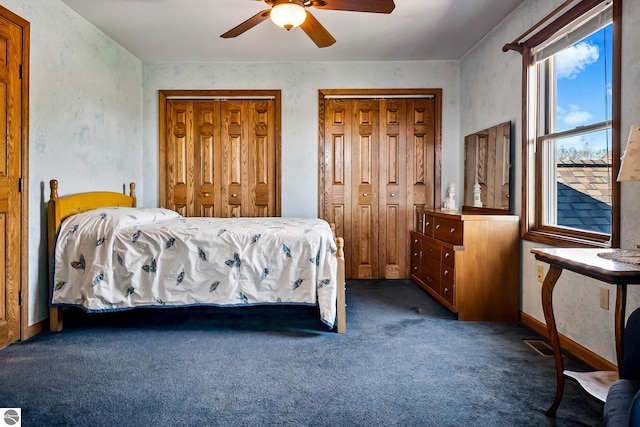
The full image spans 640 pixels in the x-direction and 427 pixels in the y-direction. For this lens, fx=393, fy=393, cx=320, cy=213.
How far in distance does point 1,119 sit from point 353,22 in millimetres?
2809

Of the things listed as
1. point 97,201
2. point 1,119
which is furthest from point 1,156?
point 97,201

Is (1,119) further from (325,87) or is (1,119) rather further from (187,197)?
Answer: (325,87)

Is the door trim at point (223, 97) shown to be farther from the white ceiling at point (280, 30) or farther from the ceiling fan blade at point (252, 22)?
the ceiling fan blade at point (252, 22)

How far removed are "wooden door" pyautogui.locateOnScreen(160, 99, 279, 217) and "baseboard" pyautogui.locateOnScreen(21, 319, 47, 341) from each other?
6.63 feet

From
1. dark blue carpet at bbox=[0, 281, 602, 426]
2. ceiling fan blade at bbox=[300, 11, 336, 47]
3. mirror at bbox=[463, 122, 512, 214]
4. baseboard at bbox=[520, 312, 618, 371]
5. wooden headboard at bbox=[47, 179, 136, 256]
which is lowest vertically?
dark blue carpet at bbox=[0, 281, 602, 426]

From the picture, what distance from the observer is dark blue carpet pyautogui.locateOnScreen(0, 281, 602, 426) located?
1.83 m

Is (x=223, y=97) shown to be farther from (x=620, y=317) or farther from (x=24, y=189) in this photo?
(x=620, y=317)

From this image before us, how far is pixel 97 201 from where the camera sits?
3.55 m

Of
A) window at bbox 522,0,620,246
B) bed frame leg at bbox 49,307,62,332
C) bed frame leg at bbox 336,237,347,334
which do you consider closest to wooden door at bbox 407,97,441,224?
window at bbox 522,0,620,246

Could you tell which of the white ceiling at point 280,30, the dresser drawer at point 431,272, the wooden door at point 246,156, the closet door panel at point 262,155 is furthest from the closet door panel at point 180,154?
the dresser drawer at point 431,272

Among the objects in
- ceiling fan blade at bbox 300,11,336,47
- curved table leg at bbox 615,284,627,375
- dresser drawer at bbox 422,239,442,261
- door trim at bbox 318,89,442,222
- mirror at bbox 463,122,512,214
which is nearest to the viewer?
curved table leg at bbox 615,284,627,375

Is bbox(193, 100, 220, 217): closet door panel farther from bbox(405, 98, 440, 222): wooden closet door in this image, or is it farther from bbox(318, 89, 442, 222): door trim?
bbox(405, 98, 440, 222): wooden closet door

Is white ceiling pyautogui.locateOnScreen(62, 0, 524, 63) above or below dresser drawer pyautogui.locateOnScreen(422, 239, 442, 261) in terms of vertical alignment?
above

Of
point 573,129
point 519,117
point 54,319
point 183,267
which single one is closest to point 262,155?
point 183,267
